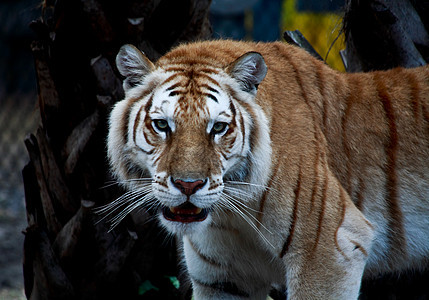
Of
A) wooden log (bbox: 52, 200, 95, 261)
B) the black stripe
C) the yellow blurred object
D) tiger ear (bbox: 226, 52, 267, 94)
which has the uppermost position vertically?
the yellow blurred object

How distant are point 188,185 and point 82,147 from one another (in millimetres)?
1080

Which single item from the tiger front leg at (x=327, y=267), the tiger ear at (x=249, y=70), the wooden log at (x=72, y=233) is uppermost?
the tiger ear at (x=249, y=70)

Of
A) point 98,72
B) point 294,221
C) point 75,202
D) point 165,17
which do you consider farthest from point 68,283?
point 165,17

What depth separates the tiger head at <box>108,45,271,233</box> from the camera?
2.37 metres

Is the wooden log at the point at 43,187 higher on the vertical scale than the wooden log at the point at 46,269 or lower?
higher

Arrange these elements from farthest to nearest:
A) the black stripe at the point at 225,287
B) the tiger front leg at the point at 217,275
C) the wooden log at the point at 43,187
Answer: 1. the wooden log at the point at 43,187
2. the black stripe at the point at 225,287
3. the tiger front leg at the point at 217,275

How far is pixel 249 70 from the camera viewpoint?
8.38ft

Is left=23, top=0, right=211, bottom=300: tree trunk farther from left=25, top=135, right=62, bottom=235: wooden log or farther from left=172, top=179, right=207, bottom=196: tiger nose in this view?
left=172, top=179, right=207, bottom=196: tiger nose

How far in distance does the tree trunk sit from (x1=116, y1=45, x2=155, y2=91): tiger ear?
1.63 ft

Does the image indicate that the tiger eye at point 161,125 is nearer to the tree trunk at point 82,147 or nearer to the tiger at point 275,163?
the tiger at point 275,163

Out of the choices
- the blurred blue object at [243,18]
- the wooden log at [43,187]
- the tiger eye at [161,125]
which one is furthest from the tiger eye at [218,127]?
the blurred blue object at [243,18]

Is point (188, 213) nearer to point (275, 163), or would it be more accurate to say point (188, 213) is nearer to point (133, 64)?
point (275, 163)

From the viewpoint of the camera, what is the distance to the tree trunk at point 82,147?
3.13 meters

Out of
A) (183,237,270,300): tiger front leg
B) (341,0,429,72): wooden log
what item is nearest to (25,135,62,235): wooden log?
(183,237,270,300): tiger front leg
